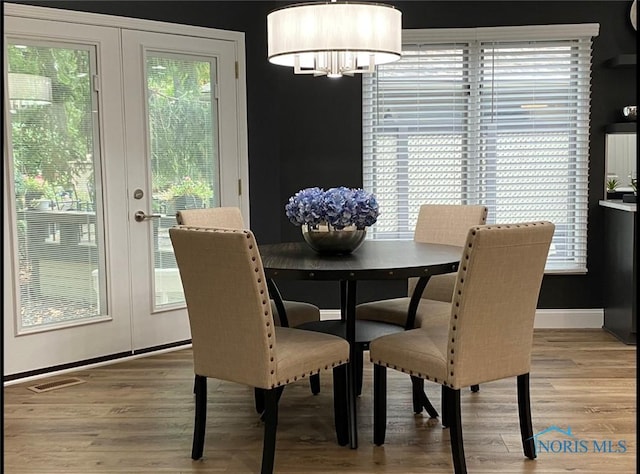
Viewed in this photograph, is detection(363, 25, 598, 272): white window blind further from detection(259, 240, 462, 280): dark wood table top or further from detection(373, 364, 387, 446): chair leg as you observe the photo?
detection(373, 364, 387, 446): chair leg

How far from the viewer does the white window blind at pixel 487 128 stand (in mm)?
4770

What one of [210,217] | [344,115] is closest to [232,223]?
[210,217]

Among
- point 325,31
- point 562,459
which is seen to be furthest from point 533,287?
point 325,31

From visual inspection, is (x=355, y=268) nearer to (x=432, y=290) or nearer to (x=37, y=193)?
(x=432, y=290)

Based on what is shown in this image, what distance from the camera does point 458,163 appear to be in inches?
192

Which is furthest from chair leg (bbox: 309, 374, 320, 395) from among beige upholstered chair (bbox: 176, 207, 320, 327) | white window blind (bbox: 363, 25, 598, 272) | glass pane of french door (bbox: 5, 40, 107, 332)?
white window blind (bbox: 363, 25, 598, 272)

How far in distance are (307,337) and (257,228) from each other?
2164mm

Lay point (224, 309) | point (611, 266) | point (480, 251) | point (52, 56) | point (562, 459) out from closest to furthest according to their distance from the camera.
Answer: point (480, 251), point (224, 309), point (562, 459), point (52, 56), point (611, 266)

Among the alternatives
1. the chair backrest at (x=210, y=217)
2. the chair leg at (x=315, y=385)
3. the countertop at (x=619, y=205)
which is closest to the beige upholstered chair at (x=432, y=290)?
the chair leg at (x=315, y=385)

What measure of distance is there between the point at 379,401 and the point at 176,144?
234 centimetres

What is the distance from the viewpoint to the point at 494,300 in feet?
7.84

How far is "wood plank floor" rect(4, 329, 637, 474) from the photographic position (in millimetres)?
2643

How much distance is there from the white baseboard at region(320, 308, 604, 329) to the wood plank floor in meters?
0.91

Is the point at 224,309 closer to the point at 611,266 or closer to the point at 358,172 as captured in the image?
the point at 358,172
